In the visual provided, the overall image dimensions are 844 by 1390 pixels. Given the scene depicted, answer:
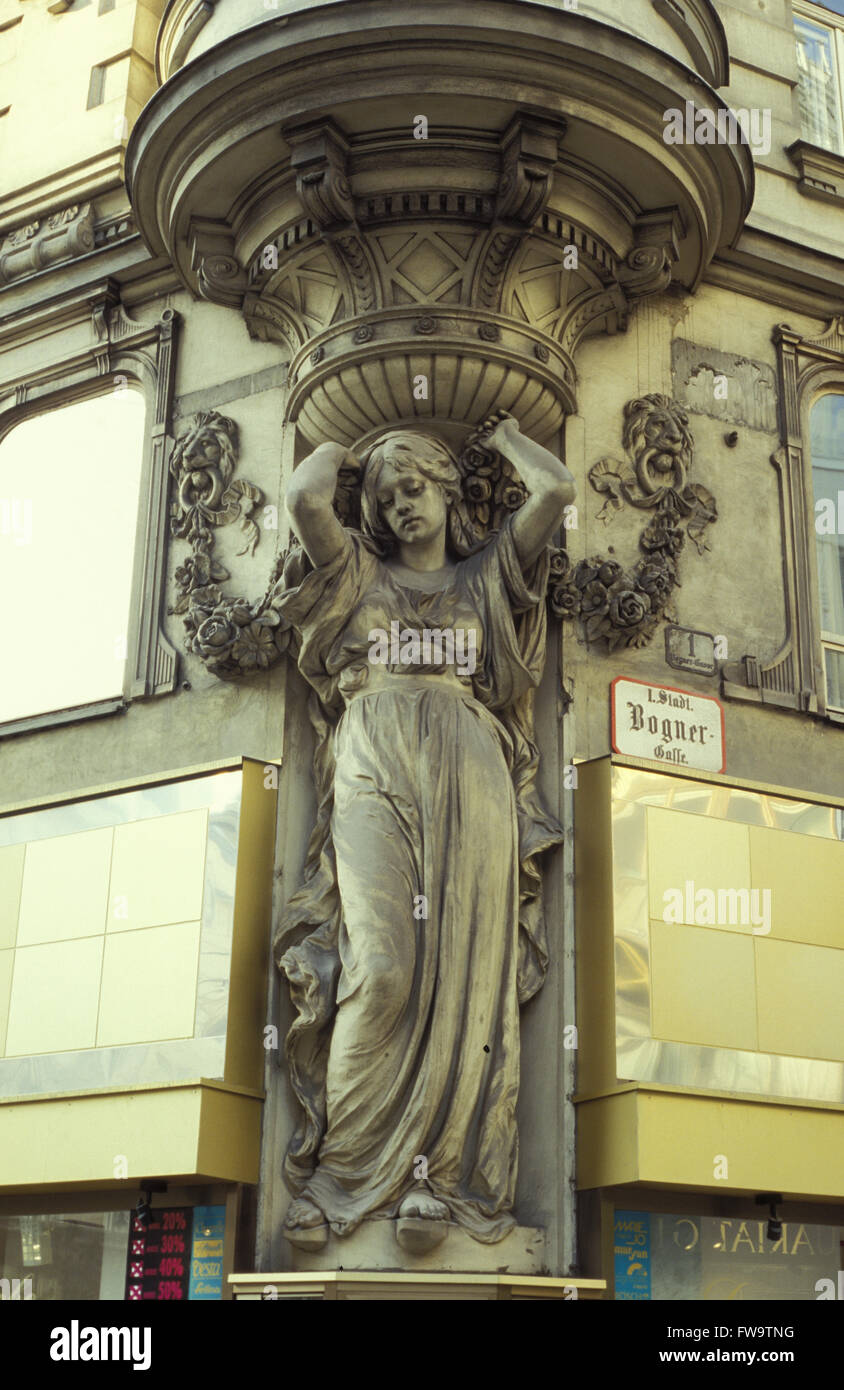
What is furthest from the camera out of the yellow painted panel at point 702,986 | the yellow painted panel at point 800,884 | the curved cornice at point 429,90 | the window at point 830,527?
the window at point 830,527

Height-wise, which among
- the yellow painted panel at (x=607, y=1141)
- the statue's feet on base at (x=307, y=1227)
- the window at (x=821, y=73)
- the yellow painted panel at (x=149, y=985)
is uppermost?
the window at (x=821, y=73)

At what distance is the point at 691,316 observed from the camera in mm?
9727

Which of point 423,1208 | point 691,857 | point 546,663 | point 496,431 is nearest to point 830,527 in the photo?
point 546,663

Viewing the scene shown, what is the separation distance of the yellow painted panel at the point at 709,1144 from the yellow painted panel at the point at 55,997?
2.51 m

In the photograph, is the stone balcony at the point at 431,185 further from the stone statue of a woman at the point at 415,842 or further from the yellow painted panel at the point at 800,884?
the yellow painted panel at the point at 800,884

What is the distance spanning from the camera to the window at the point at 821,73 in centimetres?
1108

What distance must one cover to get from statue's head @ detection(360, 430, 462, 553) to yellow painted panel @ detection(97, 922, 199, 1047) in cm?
215

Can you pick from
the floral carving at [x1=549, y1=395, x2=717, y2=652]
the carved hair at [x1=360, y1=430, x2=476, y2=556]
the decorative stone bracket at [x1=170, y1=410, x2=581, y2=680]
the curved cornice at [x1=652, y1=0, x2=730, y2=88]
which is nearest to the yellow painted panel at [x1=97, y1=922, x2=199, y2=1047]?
the decorative stone bracket at [x1=170, y1=410, x2=581, y2=680]

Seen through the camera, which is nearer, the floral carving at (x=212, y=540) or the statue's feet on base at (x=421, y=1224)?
the statue's feet on base at (x=421, y=1224)

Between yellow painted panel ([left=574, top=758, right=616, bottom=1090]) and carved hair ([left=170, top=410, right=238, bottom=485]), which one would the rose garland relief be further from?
yellow painted panel ([left=574, top=758, right=616, bottom=1090])

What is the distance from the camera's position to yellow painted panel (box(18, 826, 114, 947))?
8680mm

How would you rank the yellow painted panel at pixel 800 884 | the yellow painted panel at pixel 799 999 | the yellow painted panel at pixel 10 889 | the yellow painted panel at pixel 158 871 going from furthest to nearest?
the yellow painted panel at pixel 10 889
the yellow painted panel at pixel 800 884
the yellow painted panel at pixel 158 871
the yellow painted panel at pixel 799 999

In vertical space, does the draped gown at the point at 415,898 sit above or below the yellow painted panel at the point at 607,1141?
above

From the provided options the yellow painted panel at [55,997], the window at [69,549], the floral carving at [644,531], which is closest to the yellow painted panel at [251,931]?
the yellow painted panel at [55,997]
